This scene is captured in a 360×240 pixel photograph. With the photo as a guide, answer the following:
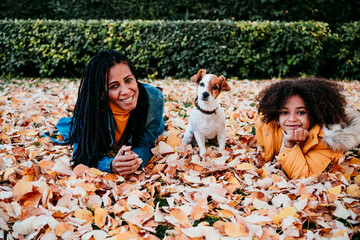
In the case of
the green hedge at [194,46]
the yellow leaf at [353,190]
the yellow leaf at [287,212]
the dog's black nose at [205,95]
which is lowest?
the yellow leaf at [287,212]

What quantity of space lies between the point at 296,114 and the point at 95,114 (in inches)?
72.5

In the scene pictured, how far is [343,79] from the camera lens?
7.68m

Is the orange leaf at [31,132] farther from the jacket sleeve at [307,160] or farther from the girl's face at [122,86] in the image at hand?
the jacket sleeve at [307,160]

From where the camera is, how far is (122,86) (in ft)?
7.46

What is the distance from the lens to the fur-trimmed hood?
2.12 m

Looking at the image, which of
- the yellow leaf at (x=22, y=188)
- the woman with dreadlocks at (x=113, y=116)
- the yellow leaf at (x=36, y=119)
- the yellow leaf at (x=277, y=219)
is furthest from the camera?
the yellow leaf at (x=36, y=119)

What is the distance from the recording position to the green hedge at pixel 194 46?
7055 millimetres

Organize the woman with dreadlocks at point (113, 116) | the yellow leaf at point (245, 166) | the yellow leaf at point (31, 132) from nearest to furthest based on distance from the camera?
the woman with dreadlocks at point (113, 116), the yellow leaf at point (245, 166), the yellow leaf at point (31, 132)

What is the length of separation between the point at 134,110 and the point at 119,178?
0.71 meters

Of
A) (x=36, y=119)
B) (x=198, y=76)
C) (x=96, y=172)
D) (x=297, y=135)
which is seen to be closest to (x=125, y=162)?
(x=96, y=172)

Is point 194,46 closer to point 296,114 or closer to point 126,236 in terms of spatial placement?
point 296,114

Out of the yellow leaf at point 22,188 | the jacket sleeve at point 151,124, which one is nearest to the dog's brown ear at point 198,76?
the jacket sleeve at point 151,124

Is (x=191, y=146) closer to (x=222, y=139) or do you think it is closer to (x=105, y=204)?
(x=222, y=139)

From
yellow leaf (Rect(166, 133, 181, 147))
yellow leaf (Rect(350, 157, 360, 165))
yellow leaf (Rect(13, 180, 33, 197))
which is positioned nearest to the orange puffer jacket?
yellow leaf (Rect(350, 157, 360, 165))
